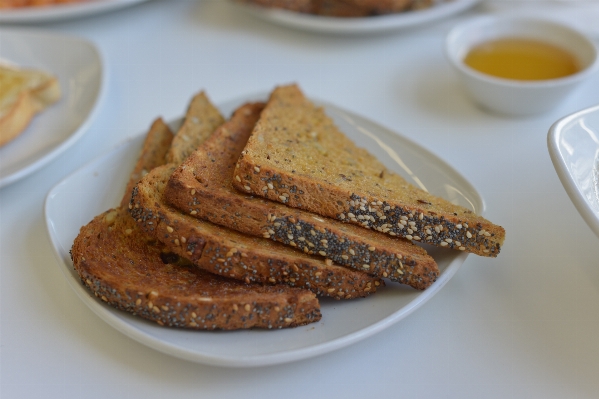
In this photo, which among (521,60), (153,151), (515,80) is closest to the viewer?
(153,151)

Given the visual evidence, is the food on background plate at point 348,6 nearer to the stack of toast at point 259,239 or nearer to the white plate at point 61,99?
the white plate at point 61,99

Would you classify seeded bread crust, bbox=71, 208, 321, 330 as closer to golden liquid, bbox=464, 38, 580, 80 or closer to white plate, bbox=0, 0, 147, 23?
golden liquid, bbox=464, 38, 580, 80

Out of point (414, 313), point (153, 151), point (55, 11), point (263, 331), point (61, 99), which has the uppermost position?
point (55, 11)

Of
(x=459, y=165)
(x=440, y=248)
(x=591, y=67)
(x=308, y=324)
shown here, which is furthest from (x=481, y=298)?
(x=591, y=67)

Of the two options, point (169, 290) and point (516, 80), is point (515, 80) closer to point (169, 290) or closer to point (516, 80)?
point (516, 80)

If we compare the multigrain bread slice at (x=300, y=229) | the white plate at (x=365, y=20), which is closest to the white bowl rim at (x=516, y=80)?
the white plate at (x=365, y=20)

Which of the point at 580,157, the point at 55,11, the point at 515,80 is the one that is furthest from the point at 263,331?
the point at 55,11
